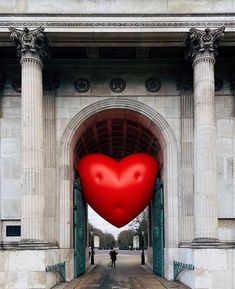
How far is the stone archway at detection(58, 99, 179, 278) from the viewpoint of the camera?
93.1 ft

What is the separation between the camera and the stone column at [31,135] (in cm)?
2428

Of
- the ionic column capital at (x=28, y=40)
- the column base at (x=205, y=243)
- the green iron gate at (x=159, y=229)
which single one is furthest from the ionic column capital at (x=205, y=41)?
the green iron gate at (x=159, y=229)

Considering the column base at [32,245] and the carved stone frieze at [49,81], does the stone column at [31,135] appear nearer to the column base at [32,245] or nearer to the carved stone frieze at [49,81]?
the column base at [32,245]

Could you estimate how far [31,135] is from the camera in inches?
974

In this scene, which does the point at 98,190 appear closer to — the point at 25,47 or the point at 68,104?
the point at 68,104

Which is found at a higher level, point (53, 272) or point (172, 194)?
point (172, 194)

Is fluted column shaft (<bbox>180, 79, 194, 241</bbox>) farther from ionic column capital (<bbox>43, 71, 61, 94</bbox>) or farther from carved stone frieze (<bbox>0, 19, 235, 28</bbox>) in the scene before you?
ionic column capital (<bbox>43, 71, 61, 94</bbox>)

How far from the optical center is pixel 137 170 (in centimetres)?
2962

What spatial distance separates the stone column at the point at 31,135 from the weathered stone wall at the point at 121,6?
44.3 inches

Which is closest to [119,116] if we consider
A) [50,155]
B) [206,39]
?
[50,155]

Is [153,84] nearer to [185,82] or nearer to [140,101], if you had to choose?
[140,101]

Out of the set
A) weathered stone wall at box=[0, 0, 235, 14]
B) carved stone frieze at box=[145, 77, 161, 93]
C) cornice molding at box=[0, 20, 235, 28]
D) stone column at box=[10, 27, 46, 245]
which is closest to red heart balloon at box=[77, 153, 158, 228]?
carved stone frieze at box=[145, 77, 161, 93]

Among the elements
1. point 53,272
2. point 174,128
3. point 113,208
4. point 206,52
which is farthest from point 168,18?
point 53,272

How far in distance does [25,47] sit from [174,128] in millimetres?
8927
